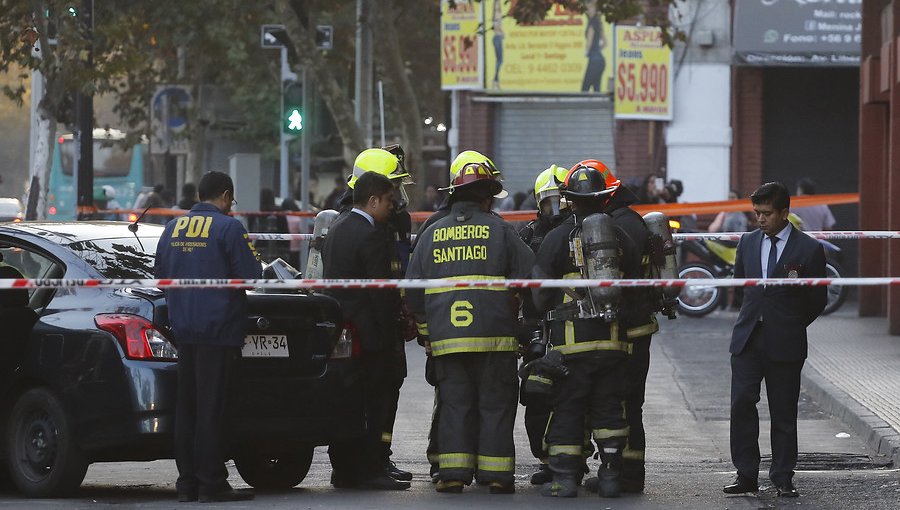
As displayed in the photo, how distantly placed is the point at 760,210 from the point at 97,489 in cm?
371

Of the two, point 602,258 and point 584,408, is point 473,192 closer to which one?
point 602,258

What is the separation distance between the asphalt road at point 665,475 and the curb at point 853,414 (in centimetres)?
8

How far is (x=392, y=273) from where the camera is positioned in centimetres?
939

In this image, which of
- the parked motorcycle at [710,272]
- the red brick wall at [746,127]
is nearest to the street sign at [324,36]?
the parked motorcycle at [710,272]

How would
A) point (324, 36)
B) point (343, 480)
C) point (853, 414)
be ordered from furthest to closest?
point (324, 36) → point (853, 414) → point (343, 480)

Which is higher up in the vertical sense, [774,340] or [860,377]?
[774,340]

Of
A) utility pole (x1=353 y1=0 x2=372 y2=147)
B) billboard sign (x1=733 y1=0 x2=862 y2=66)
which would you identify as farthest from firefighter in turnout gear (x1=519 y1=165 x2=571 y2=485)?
utility pole (x1=353 y1=0 x2=372 y2=147)

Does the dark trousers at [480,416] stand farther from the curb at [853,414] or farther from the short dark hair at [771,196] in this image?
the curb at [853,414]

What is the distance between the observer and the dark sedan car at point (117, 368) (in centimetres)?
827

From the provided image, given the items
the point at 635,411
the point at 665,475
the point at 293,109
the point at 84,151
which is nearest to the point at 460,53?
the point at 293,109

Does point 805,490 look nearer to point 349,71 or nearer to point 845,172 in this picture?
point 845,172

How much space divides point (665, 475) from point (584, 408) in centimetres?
115

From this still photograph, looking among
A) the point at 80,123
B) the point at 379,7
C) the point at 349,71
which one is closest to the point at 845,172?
the point at 379,7

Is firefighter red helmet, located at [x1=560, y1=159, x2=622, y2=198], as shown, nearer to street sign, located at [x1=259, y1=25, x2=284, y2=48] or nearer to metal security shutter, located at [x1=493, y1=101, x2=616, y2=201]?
street sign, located at [x1=259, y1=25, x2=284, y2=48]
